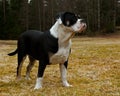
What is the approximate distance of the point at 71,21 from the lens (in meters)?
9.45

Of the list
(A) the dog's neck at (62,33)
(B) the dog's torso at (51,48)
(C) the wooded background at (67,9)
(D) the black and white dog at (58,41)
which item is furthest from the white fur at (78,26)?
(C) the wooded background at (67,9)

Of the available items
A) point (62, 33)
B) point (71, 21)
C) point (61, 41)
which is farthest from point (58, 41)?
point (71, 21)

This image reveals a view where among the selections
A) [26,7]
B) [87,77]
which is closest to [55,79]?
[87,77]

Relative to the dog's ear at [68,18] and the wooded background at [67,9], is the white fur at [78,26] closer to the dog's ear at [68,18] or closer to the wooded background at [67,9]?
the dog's ear at [68,18]

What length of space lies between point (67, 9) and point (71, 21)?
165 ft

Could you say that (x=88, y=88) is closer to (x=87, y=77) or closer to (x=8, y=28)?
(x=87, y=77)

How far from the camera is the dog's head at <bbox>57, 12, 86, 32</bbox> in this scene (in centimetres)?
938

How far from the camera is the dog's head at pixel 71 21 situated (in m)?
9.38

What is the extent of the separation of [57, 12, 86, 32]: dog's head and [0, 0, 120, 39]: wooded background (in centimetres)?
4235

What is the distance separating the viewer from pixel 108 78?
11.8 metres

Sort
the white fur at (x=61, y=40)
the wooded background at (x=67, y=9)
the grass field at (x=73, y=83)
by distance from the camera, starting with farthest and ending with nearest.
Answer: the wooded background at (x=67, y=9), the white fur at (x=61, y=40), the grass field at (x=73, y=83)

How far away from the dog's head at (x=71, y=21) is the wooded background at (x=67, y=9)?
139 feet

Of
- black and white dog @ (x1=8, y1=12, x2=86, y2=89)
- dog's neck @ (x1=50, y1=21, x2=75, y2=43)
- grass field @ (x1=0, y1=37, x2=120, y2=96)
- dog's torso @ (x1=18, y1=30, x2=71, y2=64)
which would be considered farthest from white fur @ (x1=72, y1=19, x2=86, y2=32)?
grass field @ (x1=0, y1=37, x2=120, y2=96)

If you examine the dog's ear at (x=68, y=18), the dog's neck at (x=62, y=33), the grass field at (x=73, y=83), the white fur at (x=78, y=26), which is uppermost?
the dog's ear at (x=68, y=18)
